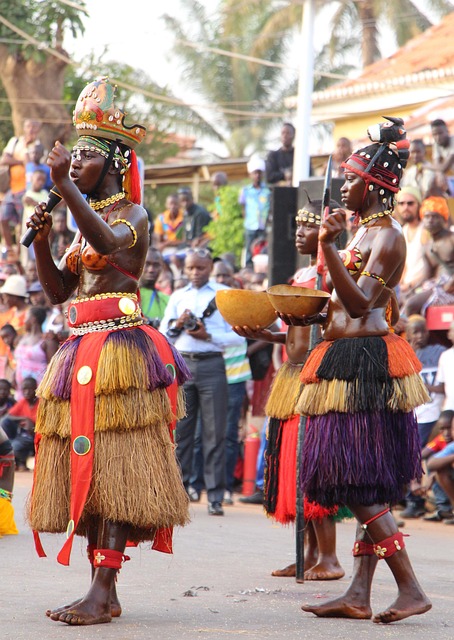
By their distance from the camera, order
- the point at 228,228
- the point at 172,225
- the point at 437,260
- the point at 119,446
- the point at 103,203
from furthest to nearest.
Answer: the point at 172,225
the point at 228,228
the point at 437,260
the point at 103,203
the point at 119,446

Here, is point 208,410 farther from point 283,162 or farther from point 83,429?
point 283,162

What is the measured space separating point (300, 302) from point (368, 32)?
3340 centimetres

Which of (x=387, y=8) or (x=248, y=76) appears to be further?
(x=248, y=76)

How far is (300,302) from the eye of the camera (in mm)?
5457

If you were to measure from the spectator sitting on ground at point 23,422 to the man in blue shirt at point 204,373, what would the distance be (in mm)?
2897

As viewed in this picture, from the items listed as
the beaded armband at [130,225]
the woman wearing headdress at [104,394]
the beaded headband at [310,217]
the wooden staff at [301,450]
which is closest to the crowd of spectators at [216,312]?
the beaded headband at [310,217]

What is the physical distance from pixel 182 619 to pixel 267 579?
1.48 meters

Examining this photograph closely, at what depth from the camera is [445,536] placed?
30.2 feet

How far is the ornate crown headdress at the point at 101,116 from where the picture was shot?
5.47 meters

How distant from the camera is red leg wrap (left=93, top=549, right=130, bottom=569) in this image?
516 cm

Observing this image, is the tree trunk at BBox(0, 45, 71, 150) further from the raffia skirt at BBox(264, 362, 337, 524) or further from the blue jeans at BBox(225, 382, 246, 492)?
the raffia skirt at BBox(264, 362, 337, 524)

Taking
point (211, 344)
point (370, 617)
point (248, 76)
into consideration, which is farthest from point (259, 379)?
point (248, 76)

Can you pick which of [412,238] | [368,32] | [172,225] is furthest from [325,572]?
[368,32]

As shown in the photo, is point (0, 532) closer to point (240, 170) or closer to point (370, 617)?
point (370, 617)
